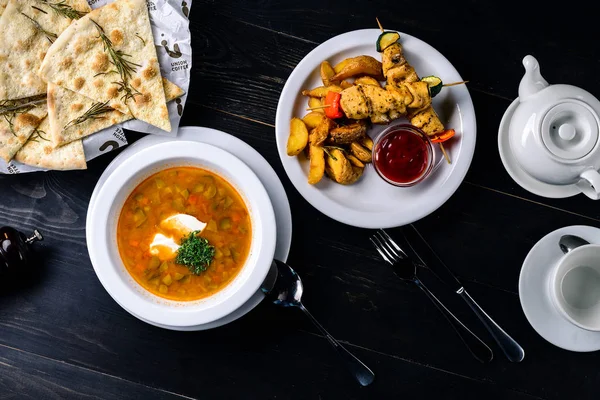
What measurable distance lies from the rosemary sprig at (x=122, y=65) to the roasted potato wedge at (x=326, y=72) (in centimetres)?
77

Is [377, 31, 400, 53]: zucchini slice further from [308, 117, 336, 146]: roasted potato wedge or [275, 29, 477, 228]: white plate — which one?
[308, 117, 336, 146]: roasted potato wedge

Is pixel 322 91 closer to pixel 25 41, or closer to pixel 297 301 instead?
pixel 297 301

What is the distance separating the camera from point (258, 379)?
104 inches

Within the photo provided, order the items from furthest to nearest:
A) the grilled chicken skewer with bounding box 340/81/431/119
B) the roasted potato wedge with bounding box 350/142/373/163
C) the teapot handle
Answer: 1. the roasted potato wedge with bounding box 350/142/373/163
2. the grilled chicken skewer with bounding box 340/81/431/119
3. the teapot handle

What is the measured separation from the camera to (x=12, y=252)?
7.83ft

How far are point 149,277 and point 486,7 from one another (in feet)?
6.20

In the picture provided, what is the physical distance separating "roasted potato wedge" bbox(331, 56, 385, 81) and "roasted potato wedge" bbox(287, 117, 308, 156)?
0.24 metres

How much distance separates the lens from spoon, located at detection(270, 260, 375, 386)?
2502 mm

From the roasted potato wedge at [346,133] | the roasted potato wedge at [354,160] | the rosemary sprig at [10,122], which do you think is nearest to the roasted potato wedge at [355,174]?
the roasted potato wedge at [354,160]

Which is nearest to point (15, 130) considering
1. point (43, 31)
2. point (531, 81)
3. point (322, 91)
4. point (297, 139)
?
point (43, 31)

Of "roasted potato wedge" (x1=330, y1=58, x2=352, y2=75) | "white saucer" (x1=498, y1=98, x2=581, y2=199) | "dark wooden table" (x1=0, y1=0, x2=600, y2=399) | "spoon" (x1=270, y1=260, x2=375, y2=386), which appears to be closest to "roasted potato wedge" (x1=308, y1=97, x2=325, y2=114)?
"roasted potato wedge" (x1=330, y1=58, x2=352, y2=75)

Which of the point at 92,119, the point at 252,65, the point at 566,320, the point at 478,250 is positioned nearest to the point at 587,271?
the point at 566,320

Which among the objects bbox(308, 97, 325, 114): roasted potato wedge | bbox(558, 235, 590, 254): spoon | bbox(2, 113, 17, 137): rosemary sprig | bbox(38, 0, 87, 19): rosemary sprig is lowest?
bbox(2, 113, 17, 137): rosemary sprig

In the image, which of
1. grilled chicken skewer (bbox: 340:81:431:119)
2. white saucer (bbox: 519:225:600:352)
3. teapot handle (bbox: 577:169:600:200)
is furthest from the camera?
white saucer (bbox: 519:225:600:352)
